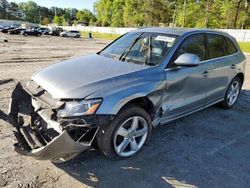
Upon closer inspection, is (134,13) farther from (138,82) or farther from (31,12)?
(31,12)

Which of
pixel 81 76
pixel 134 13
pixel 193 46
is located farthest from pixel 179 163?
pixel 134 13

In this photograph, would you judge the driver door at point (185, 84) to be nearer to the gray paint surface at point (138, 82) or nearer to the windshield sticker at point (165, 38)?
the gray paint surface at point (138, 82)

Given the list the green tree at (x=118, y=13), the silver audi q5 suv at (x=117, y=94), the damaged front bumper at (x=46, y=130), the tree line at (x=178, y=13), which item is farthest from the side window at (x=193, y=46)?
the green tree at (x=118, y=13)

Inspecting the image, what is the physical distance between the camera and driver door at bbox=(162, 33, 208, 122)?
4.09 metres

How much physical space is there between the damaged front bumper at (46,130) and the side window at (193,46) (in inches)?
68.8

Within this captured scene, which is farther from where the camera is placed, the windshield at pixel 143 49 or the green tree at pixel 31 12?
the green tree at pixel 31 12

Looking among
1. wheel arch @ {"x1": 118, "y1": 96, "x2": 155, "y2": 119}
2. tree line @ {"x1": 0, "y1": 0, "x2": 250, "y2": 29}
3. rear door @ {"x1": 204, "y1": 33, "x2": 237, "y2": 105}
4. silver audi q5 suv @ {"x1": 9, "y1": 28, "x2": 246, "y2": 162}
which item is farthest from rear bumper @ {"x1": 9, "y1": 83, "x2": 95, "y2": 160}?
tree line @ {"x1": 0, "y1": 0, "x2": 250, "y2": 29}

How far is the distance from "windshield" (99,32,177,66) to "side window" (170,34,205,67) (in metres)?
0.16

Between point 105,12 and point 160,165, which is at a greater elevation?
point 105,12

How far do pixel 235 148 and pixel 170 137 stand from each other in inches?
40.0

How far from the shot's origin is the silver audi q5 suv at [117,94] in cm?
314

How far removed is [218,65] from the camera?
5121mm

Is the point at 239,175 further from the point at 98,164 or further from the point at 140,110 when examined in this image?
the point at 98,164

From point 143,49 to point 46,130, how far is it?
203cm
